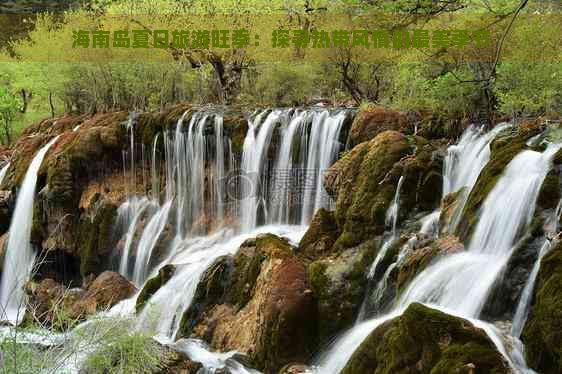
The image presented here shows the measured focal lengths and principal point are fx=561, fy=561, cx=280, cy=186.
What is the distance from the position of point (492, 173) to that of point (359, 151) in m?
3.66

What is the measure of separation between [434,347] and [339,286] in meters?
3.64

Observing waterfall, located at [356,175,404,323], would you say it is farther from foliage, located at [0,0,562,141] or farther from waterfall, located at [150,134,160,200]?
waterfall, located at [150,134,160,200]

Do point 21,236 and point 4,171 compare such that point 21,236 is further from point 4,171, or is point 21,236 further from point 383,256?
point 383,256

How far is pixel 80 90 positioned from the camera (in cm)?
3091

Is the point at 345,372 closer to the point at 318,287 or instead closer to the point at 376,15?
the point at 318,287

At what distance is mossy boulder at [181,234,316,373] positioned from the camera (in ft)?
30.6

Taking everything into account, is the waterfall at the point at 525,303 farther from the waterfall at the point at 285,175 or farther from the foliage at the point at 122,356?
the waterfall at the point at 285,175

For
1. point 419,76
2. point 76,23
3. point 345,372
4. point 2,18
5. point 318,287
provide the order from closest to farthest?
point 345,372, point 318,287, point 419,76, point 76,23, point 2,18

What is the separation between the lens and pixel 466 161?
11.5m

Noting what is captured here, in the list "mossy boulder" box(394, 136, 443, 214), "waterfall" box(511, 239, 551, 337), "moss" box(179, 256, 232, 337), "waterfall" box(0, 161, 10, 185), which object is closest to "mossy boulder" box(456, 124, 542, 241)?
"mossy boulder" box(394, 136, 443, 214)

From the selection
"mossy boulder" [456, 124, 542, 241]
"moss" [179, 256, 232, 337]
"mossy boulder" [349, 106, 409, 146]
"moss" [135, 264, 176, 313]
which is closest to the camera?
"mossy boulder" [456, 124, 542, 241]

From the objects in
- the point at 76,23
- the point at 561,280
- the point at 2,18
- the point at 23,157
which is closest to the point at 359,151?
the point at 561,280

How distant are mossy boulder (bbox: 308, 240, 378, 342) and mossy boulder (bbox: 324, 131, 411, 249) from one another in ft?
1.67

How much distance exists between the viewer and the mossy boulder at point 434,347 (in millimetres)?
5715
